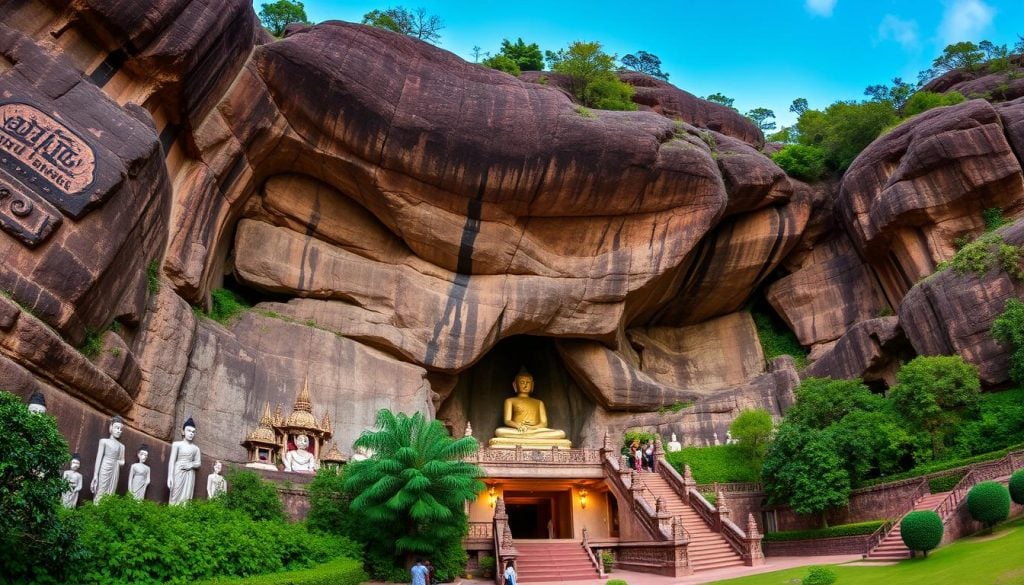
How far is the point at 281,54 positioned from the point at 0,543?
16.3 meters

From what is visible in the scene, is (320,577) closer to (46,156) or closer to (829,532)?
(46,156)

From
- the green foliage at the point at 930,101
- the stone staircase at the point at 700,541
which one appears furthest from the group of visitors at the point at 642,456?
the green foliage at the point at 930,101

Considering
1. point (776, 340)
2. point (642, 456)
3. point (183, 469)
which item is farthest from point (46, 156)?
point (776, 340)

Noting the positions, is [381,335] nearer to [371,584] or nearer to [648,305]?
[371,584]

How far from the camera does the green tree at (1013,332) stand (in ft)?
60.5

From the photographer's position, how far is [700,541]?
1772cm

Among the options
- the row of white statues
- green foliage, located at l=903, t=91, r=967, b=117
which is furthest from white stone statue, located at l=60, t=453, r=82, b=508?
green foliage, located at l=903, t=91, r=967, b=117

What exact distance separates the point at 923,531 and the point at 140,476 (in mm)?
14592

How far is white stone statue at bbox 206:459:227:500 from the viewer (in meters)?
14.8

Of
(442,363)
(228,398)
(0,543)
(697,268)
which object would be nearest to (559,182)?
(442,363)

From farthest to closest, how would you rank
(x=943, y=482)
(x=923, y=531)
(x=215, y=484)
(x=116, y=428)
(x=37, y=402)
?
(x=943, y=482) → (x=215, y=484) → (x=116, y=428) → (x=923, y=531) → (x=37, y=402)

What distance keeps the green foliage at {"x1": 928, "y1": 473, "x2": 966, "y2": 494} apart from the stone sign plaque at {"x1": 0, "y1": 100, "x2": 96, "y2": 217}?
1965cm

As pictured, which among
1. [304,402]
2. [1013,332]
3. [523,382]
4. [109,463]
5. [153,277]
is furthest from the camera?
[523,382]

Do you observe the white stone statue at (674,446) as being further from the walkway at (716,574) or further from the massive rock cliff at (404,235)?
the walkway at (716,574)
